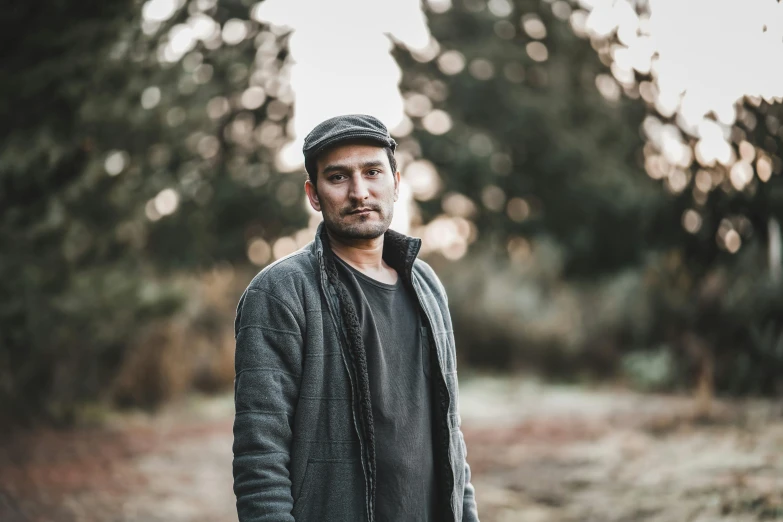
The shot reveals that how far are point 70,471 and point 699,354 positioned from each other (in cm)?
830

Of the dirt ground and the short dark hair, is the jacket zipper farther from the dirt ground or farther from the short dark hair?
the dirt ground

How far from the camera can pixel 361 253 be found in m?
2.30

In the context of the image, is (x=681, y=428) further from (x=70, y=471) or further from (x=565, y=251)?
(x=565, y=251)

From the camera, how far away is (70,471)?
7.50 metres

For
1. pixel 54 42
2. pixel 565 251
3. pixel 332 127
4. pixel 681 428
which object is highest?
pixel 54 42

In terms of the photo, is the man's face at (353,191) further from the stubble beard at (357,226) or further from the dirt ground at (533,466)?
the dirt ground at (533,466)

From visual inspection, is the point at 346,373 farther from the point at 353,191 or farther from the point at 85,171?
the point at 85,171

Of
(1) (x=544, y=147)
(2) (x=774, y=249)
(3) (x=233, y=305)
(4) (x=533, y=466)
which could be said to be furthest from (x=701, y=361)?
(1) (x=544, y=147)

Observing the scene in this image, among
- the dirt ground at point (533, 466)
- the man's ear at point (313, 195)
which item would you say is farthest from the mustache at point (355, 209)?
the dirt ground at point (533, 466)

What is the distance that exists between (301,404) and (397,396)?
0.29 m

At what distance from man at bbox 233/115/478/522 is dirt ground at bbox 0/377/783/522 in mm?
3463

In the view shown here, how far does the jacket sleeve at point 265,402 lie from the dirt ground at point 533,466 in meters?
3.86

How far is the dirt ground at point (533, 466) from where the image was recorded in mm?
5625

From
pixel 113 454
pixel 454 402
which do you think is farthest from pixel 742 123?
pixel 113 454
